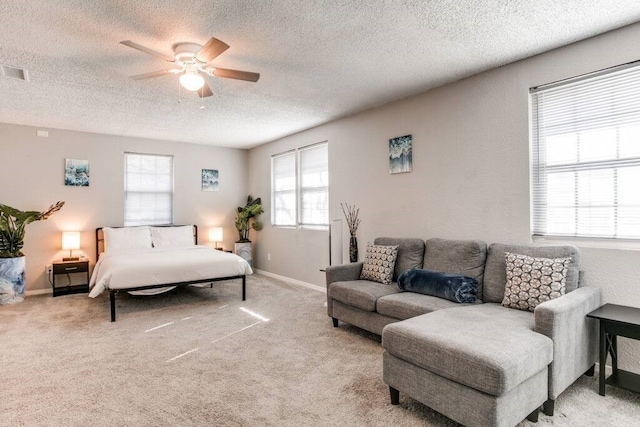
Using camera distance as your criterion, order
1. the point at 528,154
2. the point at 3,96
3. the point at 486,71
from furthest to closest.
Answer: the point at 3,96 < the point at 486,71 < the point at 528,154

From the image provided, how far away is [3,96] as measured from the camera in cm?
407

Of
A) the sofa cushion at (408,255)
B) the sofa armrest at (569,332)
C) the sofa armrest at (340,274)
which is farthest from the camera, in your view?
the sofa armrest at (340,274)

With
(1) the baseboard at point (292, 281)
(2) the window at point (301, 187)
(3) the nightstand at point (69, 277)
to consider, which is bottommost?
(1) the baseboard at point (292, 281)

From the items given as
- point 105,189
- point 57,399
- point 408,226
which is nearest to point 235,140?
point 105,189

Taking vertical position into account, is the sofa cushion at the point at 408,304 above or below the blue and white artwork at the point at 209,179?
below

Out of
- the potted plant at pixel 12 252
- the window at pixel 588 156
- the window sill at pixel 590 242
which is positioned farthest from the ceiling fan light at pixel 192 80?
the potted plant at pixel 12 252

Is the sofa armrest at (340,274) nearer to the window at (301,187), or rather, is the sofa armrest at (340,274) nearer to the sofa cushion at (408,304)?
the sofa cushion at (408,304)

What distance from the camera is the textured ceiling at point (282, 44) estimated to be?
7.63 feet

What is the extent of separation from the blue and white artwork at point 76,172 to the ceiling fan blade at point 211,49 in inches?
172

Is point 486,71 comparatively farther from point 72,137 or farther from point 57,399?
point 72,137

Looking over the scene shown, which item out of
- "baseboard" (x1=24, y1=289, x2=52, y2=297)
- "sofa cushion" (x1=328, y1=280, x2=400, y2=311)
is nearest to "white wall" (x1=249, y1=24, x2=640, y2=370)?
"sofa cushion" (x1=328, y1=280, x2=400, y2=311)

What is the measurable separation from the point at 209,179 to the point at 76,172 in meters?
2.22

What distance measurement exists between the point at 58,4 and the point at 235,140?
439 cm

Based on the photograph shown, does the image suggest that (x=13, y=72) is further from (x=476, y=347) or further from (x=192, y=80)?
(x=476, y=347)
